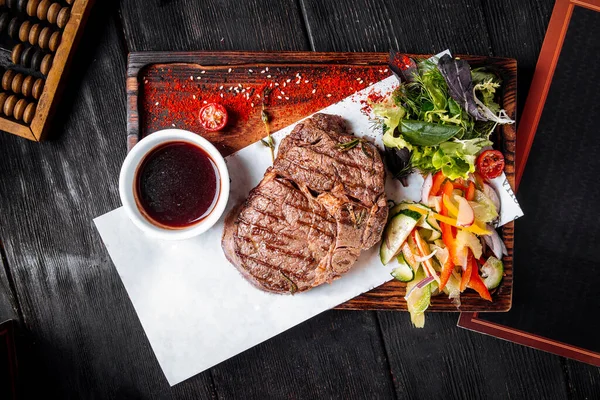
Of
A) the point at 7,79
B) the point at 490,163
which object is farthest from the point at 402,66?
the point at 7,79

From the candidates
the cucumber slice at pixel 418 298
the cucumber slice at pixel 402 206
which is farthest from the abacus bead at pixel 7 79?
the cucumber slice at pixel 418 298

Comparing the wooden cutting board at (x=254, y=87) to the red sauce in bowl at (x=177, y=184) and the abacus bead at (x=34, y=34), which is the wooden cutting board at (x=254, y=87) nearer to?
the red sauce in bowl at (x=177, y=184)

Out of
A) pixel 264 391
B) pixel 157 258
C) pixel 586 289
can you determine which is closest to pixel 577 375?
pixel 586 289

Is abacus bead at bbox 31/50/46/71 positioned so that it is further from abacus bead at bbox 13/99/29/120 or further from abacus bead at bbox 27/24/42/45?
abacus bead at bbox 13/99/29/120

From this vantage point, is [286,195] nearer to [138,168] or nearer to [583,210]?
[138,168]

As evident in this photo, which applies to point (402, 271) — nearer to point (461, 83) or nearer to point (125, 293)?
point (461, 83)

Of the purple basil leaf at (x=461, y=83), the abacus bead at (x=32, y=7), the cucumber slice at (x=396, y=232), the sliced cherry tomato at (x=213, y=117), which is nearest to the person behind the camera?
the purple basil leaf at (x=461, y=83)
